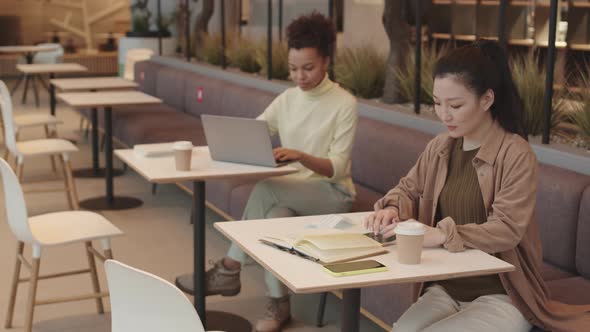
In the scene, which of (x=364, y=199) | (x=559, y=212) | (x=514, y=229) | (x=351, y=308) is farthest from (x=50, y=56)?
(x=514, y=229)

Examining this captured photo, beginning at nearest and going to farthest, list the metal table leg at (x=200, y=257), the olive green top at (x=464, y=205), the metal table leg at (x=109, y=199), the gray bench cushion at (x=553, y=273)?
the olive green top at (x=464, y=205) < the gray bench cushion at (x=553, y=273) < the metal table leg at (x=200, y=257) < the metal table leg at (x=109, y=199)

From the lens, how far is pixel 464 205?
2627 mm

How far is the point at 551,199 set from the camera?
136 inches

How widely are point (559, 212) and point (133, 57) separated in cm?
769

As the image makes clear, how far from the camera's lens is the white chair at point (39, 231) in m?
3.45

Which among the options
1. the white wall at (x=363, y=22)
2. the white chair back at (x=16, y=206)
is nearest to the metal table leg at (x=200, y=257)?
the white chair back at (x=16, y=206)

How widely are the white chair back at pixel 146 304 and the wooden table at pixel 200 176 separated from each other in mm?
1638

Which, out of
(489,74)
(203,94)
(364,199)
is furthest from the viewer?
(203,94)

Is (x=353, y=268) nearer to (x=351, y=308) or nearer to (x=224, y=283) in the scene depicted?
(x=351, y=308)

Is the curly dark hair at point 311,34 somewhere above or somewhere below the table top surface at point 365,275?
above

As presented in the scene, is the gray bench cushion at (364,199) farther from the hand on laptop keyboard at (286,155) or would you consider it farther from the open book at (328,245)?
the open book at (328,245)

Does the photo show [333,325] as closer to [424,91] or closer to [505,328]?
[505,328]

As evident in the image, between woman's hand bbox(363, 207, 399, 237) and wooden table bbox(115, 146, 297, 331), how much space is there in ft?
3.30

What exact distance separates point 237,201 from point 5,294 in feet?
4.43
